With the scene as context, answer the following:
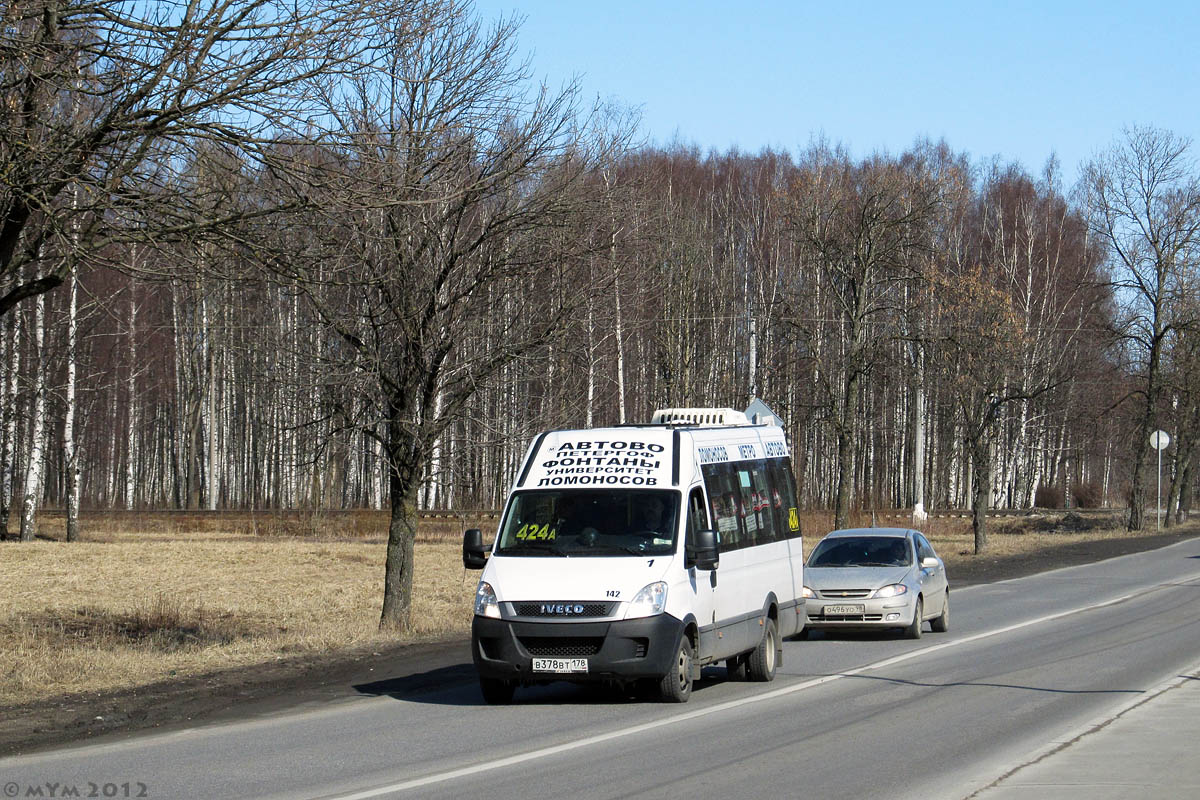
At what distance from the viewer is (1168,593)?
25531 millimetres

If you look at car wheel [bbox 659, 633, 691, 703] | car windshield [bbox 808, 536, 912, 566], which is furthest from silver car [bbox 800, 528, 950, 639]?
car wheel [bbox 659, 633, 691, 703]

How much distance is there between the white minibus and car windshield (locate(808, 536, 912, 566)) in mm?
3941

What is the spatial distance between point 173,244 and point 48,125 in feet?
5.64

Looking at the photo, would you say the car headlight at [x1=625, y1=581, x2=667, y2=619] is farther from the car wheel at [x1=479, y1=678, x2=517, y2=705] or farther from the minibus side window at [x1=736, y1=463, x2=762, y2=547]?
the minibus side window at [x1=736, y1=463, x2=762, y2=547]

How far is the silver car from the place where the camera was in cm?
1788

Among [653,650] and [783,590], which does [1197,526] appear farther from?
[653,650]

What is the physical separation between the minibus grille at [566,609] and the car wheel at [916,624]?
7.49 metres

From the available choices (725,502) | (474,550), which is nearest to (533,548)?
(474,550)

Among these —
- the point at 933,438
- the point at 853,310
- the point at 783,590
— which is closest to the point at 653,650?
the point at 783,590

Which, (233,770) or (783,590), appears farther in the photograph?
(783,590)

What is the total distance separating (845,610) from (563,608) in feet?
23.7

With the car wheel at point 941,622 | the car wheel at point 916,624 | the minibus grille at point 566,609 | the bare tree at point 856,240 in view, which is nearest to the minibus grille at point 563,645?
the minibus grille at point 566,609

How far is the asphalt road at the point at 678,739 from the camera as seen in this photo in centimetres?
846

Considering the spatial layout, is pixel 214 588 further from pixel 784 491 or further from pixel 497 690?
pixel 497 690
